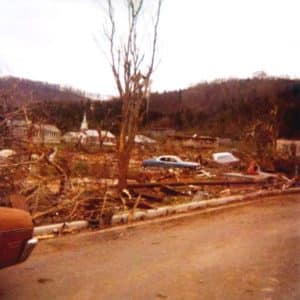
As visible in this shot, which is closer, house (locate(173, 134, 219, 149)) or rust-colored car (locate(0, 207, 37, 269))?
rust-colored car (locate(0, 207, 37, 269))

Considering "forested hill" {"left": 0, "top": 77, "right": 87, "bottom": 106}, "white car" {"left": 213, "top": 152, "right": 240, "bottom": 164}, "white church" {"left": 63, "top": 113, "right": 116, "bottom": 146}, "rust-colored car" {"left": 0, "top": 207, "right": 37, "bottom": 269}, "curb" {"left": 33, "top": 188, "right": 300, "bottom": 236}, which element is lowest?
"white car" {"left": 213, "top": 152, "right": 240, "bottom": 164}

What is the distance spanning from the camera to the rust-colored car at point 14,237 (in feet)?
15.2

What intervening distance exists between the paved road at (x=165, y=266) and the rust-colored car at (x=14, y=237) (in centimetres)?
56

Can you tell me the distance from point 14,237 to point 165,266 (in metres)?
2.50

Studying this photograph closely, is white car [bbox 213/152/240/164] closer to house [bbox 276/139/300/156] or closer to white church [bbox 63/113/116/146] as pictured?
house [bbox 276/139/300/156]

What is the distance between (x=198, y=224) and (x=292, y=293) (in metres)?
4.80

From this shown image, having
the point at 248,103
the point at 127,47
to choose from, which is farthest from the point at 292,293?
the point at 248,103

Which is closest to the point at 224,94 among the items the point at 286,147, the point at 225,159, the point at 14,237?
the point at 286,147

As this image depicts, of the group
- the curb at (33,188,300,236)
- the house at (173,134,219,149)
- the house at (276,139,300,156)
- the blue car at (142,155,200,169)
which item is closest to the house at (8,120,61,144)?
the curb at (33,188,300,236)

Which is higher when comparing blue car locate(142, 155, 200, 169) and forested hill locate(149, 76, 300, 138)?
forested hill locate(149, 76, 300, 138)

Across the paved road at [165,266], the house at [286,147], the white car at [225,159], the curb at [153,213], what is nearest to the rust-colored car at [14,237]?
the paved road at [165,266]

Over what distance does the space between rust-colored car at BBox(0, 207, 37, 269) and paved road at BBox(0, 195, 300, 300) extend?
559 millimetres

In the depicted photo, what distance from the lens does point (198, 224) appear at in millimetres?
10414

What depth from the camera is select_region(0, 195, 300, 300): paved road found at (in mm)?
5520
